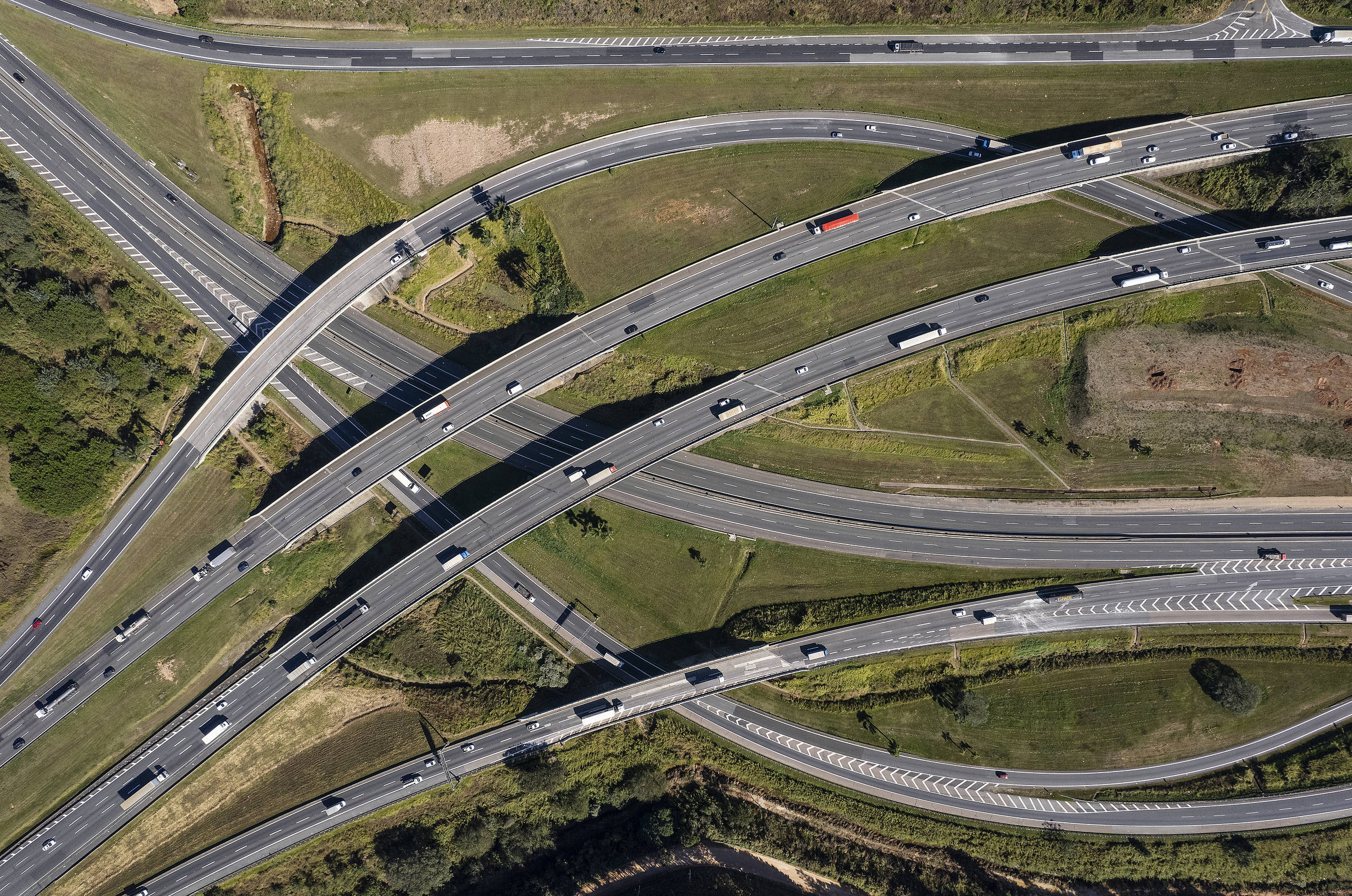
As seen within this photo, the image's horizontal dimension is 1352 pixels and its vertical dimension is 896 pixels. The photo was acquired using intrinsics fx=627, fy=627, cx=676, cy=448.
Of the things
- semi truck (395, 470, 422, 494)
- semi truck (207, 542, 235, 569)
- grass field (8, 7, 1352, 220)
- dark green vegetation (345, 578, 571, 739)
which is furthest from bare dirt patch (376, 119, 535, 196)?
dark green vegetation (345, 578, 571, 739)

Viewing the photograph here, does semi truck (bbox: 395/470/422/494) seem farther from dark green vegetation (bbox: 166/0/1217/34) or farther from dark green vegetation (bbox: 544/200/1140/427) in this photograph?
dark green vegetation (bbox: 166/0/1217/34)

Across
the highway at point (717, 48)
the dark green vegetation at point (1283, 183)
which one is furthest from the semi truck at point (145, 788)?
the dark green vegetation at point (1283, 183)

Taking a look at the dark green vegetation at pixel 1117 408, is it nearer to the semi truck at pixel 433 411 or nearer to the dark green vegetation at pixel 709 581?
the dark green vegetation at pixel 709 581

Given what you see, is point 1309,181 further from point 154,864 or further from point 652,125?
point 154,864

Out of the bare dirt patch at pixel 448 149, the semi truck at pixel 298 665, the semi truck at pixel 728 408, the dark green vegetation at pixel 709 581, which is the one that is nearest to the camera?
the semi truck at pixel 728 408

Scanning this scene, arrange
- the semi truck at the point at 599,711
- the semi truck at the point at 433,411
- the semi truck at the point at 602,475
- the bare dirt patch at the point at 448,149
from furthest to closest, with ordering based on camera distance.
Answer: the bare dirt patch at the point at 448,149
the semi truck at the point at 433,411
the semi truck at the point at 599,711
the semi truck at the point at 602,475

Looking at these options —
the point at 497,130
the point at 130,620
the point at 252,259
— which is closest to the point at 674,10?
the point at 497,130
